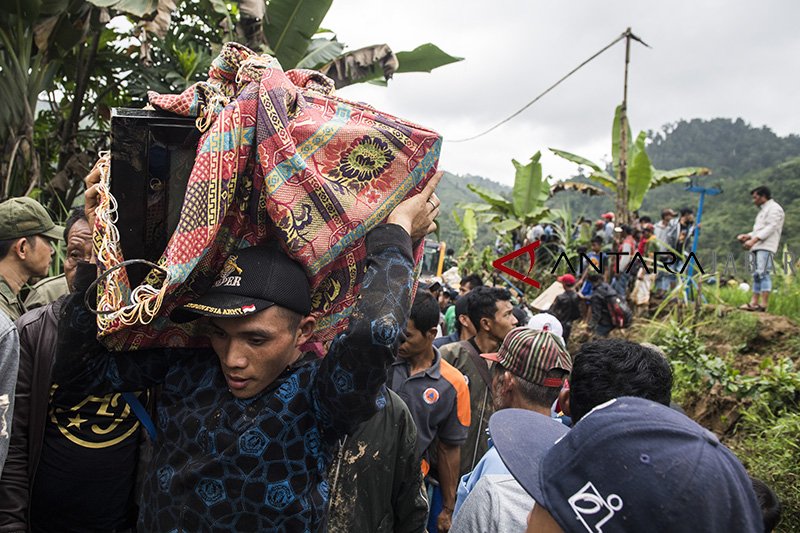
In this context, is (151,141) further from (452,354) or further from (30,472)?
(452,354)

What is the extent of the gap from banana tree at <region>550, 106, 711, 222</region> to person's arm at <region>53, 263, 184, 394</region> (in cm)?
1063

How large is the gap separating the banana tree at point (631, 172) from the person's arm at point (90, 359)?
34.9 ft

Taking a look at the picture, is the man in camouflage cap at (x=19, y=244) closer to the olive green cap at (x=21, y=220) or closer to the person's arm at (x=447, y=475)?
the olive green cap at (x=21, y=220)

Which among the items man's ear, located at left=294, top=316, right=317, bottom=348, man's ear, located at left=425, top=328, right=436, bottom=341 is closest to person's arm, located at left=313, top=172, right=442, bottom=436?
man's ear, located at left=294, top=316, right=317, bottom=348

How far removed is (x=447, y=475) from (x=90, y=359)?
82.4 inches

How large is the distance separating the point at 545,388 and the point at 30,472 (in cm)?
190

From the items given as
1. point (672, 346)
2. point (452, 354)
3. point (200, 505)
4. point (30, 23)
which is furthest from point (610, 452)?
point (30, 23)

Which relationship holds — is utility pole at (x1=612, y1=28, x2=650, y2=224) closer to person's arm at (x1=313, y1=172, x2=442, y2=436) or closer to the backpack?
the backpack

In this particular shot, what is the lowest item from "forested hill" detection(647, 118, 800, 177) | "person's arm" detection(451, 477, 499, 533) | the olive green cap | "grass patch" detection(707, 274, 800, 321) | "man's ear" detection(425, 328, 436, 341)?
"grass patch" detection(707, 274, 800, 321)

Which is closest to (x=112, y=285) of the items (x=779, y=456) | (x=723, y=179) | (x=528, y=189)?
(x=779, y=456)

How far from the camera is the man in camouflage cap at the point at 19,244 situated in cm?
279

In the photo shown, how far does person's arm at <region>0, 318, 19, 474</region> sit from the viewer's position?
4.89ft

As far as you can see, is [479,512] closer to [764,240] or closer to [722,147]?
[764,240]

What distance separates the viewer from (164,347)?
1.67m
